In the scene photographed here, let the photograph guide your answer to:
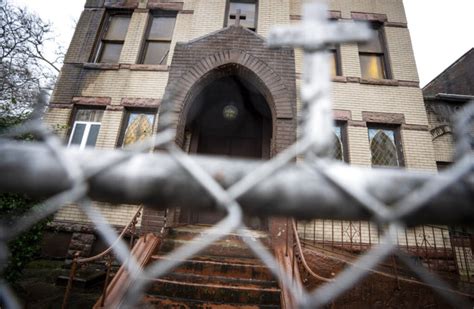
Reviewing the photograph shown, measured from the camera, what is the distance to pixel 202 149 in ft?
27.9

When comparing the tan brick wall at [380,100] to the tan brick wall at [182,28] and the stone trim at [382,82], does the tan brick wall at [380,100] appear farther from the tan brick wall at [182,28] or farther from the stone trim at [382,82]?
the tan brick wall at [182,28]

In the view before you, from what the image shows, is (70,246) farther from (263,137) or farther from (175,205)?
(175,205)

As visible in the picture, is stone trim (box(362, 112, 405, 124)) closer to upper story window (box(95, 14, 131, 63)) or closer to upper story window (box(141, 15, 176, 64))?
upper story window (box(141, 15, 176, 64))

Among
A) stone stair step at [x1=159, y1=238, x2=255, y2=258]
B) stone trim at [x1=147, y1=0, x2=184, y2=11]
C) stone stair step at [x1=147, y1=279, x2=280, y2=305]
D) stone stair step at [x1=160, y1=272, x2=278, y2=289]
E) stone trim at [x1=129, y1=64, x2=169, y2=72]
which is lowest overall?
stone stair step at [x1=147, y1=279, x2=280, y2=305]

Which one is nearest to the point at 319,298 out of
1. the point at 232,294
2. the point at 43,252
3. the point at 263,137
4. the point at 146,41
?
the point at 232,294

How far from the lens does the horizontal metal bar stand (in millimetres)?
683

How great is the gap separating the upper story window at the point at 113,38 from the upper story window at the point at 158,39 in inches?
37.2

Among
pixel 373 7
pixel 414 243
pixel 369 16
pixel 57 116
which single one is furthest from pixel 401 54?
pixel 57 116

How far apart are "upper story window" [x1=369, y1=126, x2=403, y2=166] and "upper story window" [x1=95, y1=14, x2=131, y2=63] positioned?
896 cm

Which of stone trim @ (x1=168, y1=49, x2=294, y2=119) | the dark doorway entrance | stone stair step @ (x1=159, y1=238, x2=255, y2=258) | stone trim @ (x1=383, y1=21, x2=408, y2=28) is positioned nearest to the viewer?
stone stair step @ (x1=159, y1=238, x2=255, y2=258)

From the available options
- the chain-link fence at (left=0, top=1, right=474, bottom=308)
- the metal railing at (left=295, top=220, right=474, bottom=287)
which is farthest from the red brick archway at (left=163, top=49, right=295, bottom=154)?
the chain-link fence at (left=0, top=1, right=474, bottom=308)

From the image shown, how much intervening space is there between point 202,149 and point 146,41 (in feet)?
14.6

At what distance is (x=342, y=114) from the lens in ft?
25.7

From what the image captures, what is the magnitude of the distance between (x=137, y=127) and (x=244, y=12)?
5636 millimetres
